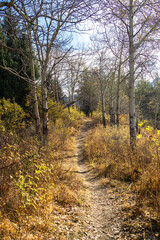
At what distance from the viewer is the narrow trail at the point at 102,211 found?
2801mm

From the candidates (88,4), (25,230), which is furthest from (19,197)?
(88,4)

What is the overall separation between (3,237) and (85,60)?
48.3ft

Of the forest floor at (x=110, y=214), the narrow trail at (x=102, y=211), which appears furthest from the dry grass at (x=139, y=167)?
the narrow trail at (x=102, y=211)

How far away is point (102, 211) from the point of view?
3619 millimetres

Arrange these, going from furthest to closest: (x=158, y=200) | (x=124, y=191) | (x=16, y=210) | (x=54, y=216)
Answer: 1. (x=124, y=191)
2. (x=54, y=216)
3. (x=158, y=200)
4. (x=16, y=210)

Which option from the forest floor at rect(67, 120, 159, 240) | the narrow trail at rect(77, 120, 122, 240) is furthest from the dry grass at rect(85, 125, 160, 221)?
the narrow trail at rect(77, 120, 122, 240)

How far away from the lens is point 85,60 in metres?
14.8

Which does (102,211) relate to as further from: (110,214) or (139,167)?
(139,167)

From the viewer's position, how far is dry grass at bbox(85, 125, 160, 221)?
3040 mm

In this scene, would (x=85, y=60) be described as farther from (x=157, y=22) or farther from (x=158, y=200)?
(x=158, y=200)

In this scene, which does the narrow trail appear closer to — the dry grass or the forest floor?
the forest floor

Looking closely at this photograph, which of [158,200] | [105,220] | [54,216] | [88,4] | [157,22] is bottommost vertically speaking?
[105,220]

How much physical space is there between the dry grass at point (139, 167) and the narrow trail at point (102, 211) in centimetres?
49

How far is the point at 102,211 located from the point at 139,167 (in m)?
1.83
